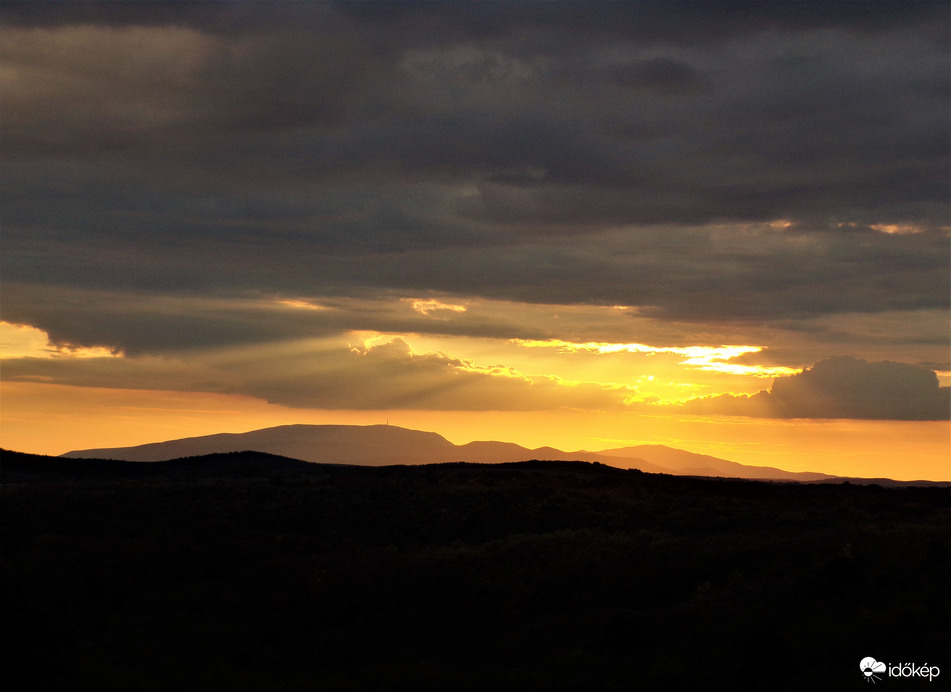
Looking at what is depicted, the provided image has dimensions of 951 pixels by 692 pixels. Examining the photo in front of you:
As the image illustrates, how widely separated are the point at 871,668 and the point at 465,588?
18138mm

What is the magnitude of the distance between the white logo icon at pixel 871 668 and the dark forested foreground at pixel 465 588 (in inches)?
15.3

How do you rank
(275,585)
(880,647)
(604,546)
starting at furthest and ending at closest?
(604,546) → (275,585) → (880,647)

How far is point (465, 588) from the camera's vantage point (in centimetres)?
3928

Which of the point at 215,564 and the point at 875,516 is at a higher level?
the point at 875,516

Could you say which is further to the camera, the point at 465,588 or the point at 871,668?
the point at 465,588

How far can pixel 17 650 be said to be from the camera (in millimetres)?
26484

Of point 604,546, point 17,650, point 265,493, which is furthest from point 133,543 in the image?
point 604,546

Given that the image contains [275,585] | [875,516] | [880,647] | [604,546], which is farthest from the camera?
[875,516]

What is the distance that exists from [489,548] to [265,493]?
23.3 m

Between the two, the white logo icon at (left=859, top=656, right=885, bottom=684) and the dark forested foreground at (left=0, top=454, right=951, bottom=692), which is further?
the dark forested foreground at (left=0, top=454, right=951, bottom=692)

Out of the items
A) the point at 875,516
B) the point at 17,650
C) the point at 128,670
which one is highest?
the point at 875,516

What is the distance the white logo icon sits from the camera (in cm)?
2627

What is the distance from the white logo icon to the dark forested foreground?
387mm

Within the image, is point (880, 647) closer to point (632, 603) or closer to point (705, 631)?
point (705, 631)
